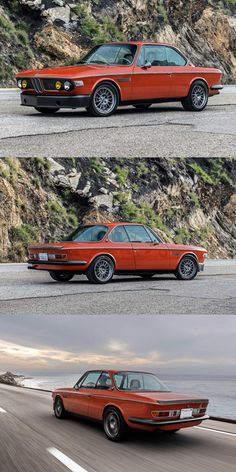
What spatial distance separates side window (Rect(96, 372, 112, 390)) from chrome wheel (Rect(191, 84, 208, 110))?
8.27 meters

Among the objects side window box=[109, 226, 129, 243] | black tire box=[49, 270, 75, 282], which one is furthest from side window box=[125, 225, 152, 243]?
black tire box=[49, 270, 75, 282]

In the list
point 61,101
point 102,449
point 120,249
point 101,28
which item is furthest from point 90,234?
point 101,28

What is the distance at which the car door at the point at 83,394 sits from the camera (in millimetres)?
11609

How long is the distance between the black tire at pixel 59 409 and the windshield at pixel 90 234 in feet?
10.7

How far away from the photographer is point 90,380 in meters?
12.0

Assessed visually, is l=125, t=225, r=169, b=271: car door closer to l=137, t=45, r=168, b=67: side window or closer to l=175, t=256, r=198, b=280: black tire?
l=175, t=256, r=198, b=280: black tire

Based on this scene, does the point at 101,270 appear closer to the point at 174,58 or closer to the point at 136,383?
the point at 136,383

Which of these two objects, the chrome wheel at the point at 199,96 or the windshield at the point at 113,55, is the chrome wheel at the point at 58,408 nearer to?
the windshield at the point at 113,55

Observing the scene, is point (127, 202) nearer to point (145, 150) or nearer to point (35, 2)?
point (35, 2)

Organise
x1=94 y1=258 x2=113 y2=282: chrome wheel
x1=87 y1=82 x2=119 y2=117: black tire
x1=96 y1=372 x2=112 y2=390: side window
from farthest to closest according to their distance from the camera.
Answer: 1. x1=87 y1=82 x2=119 y2=117: black tire
2. x1=94 y1=258 x2=113 y2=282: chrome wheel
3. x1=96 y1=372 x2=112 y2=390: side window

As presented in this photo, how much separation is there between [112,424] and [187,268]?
242 inches

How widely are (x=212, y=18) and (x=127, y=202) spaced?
16096 mm

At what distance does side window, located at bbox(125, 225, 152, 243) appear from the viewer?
15025 millimetres

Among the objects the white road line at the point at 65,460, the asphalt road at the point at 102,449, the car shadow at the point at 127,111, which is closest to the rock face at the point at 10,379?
the car shadow at the point at 127,111
